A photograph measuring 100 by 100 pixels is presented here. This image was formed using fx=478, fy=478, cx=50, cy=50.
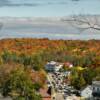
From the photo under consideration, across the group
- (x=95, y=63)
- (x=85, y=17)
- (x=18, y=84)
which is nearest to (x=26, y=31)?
(x=95, y=63)

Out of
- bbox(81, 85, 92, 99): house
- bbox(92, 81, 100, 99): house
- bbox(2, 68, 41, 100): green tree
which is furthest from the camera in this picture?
bbox(81, 85, 92, 99): house

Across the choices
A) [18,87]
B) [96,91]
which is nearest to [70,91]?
[96,91]

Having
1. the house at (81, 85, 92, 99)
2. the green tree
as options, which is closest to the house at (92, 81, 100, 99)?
the house at (81, 85, 92, 99)

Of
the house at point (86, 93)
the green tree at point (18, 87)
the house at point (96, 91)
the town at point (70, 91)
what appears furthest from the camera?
the house at point (86, 93)

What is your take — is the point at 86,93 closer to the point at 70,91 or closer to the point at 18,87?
the point at 70,91

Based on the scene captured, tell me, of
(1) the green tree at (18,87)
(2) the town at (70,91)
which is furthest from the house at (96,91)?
(1) the green tree at (18,87)

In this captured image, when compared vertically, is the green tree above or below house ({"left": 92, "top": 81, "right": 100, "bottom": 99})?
above

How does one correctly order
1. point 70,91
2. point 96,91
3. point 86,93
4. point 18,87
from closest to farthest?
point 18,87, point 96,91, point 86,93, point 70,91

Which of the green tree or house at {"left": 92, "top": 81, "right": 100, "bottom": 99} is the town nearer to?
house at {"left": 92, "top": 81, "right": 100, "bottom": 99}

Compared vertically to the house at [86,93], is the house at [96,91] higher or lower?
higher

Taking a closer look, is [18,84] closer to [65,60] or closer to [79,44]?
[65,60]

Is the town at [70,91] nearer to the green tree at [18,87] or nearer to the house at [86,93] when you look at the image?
the house at [86,93]
